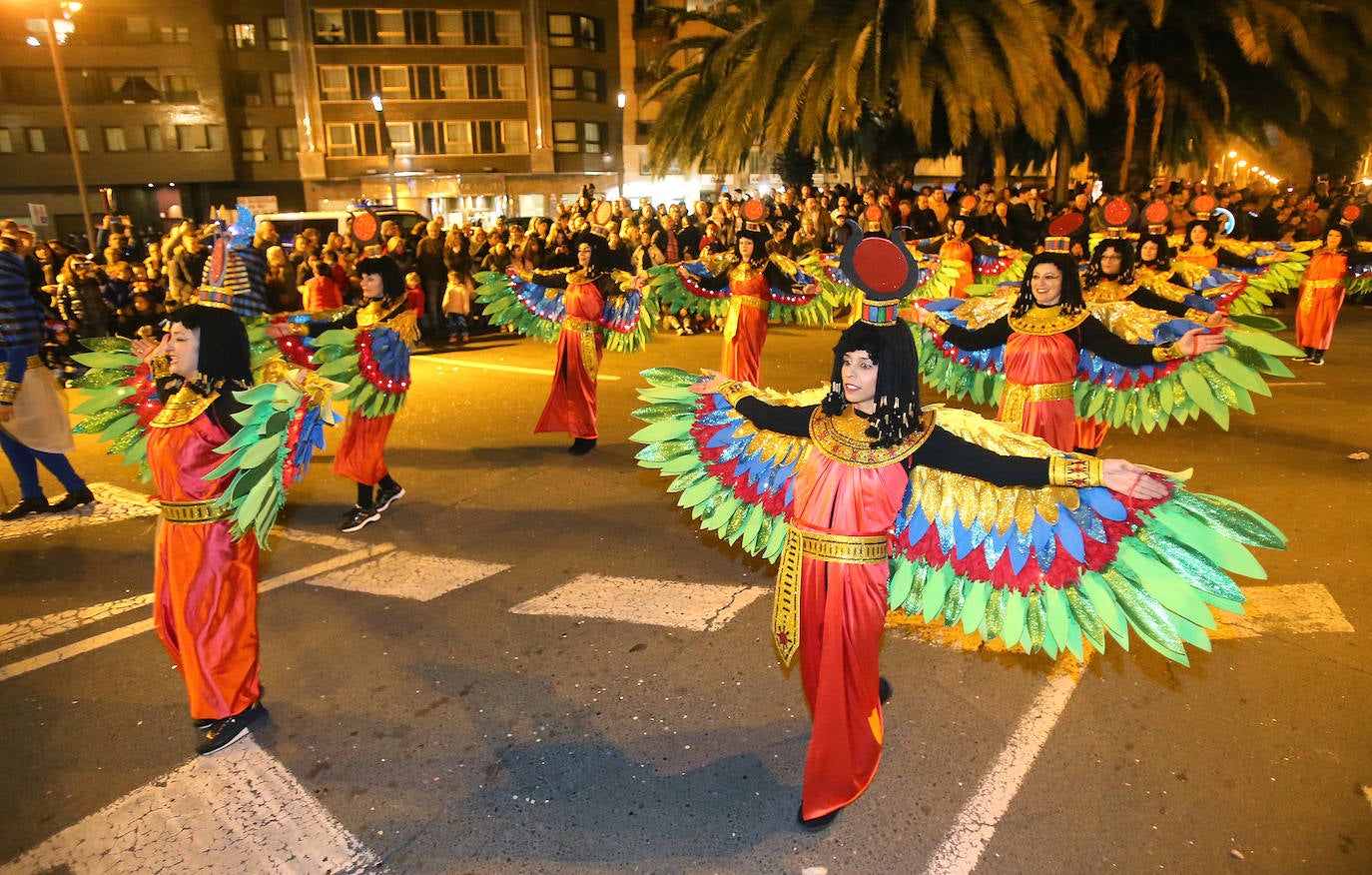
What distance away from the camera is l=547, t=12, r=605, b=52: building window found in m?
41.3

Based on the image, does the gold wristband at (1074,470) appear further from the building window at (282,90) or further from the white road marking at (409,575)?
the building window at (282,90)

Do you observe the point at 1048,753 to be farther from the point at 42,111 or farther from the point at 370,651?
the point at 42,111

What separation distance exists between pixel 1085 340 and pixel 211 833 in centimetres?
518

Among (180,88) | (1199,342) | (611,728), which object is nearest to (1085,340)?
(1199,342)

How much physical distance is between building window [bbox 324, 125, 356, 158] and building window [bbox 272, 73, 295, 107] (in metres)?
2.45

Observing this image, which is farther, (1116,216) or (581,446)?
(581,446)

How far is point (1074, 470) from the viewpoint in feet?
8.57

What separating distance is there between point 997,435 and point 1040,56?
16.3 meters

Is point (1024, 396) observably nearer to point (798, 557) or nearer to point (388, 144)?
point (798, 557)

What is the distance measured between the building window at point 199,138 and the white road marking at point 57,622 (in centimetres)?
4165

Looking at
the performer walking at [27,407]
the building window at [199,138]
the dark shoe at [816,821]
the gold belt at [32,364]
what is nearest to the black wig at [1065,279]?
the dark shoe at [816,821]

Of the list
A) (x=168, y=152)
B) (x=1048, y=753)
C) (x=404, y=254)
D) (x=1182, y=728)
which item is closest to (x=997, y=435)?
(x=1048, y=753)

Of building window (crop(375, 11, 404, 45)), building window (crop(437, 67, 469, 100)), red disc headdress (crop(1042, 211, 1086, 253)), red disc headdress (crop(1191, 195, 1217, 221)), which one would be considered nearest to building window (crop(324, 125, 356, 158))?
building window (crop(375, 11, 404, 45))

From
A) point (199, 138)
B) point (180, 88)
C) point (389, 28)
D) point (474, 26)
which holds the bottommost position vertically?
point (199, 138)
